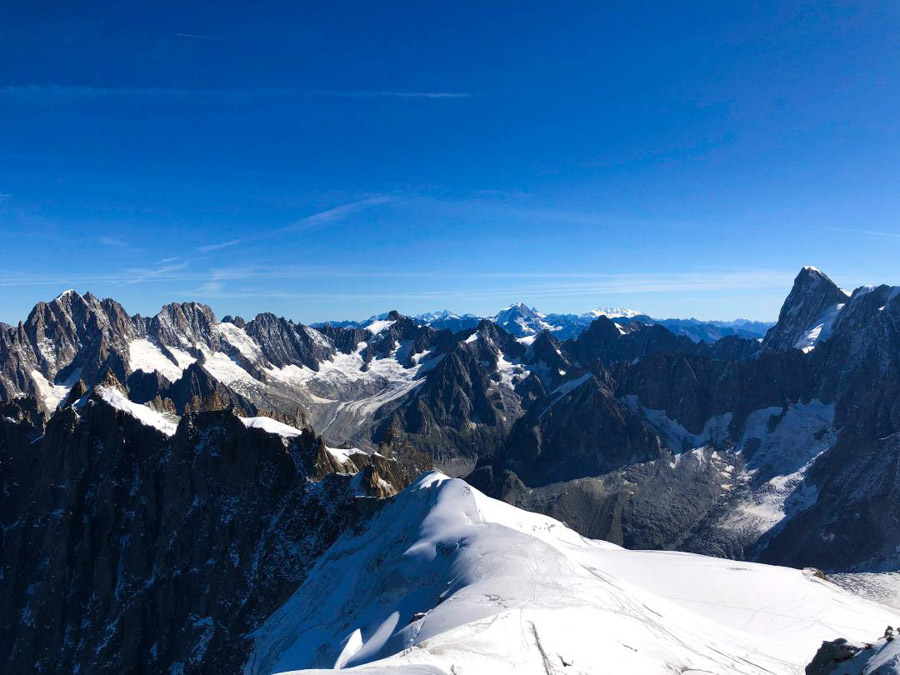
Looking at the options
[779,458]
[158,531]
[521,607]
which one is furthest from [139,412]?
[779,458]

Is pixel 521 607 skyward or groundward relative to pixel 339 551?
skyward

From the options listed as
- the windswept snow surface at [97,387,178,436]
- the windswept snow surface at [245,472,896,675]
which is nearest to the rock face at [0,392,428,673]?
the windswept snow surface at [97,387,178,436]

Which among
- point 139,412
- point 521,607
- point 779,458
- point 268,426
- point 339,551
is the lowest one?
point 779,458

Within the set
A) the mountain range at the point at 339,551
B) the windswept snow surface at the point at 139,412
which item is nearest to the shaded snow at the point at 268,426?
the mountain range at the point at 339,551

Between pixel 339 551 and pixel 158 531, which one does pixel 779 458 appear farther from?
pixel 158 531

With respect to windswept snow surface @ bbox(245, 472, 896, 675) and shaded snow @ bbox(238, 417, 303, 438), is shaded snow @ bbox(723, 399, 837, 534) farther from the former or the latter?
shaded snow @ bbox(238, 417, 303, 438)

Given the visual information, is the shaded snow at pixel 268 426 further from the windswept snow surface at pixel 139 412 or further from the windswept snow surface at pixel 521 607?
the windswept snow surface at pixel 521 607
